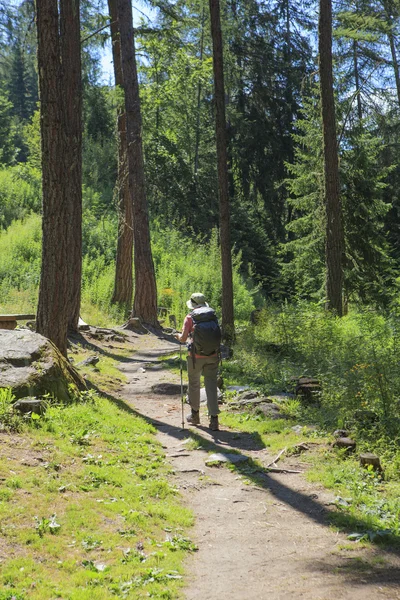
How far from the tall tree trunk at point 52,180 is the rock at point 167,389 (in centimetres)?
245

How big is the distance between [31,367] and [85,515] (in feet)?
10.4

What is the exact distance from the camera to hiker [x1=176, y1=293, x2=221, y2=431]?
8.99m

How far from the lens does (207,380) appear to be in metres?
9.15

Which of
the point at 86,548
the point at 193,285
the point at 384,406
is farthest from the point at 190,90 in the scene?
the point at 86,548

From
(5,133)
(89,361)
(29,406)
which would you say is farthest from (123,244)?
(5,133)

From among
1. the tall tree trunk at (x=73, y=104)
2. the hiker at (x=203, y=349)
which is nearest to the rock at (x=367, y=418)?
the hiker at (x=203, y=349)

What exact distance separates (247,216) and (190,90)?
36.4 ft

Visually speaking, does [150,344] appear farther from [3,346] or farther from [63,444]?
[63,444]

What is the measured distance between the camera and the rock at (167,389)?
455 inches

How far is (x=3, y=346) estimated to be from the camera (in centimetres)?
817

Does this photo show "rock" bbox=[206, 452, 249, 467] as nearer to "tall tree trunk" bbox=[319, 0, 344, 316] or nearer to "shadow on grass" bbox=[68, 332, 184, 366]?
"shadow on grass" bbox=[68, 332, 184, 366]

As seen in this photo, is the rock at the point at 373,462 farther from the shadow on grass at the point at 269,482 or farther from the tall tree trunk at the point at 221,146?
the tall tree trunk at the point at 221,146

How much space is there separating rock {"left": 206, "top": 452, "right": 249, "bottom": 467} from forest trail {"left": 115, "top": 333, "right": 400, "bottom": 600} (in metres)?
0.10

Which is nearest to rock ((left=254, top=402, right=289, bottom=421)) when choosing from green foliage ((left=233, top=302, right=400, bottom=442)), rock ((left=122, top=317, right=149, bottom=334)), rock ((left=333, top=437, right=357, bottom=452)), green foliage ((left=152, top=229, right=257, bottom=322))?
green foliage ((left=233, top=302, right=400, bottom=442))
